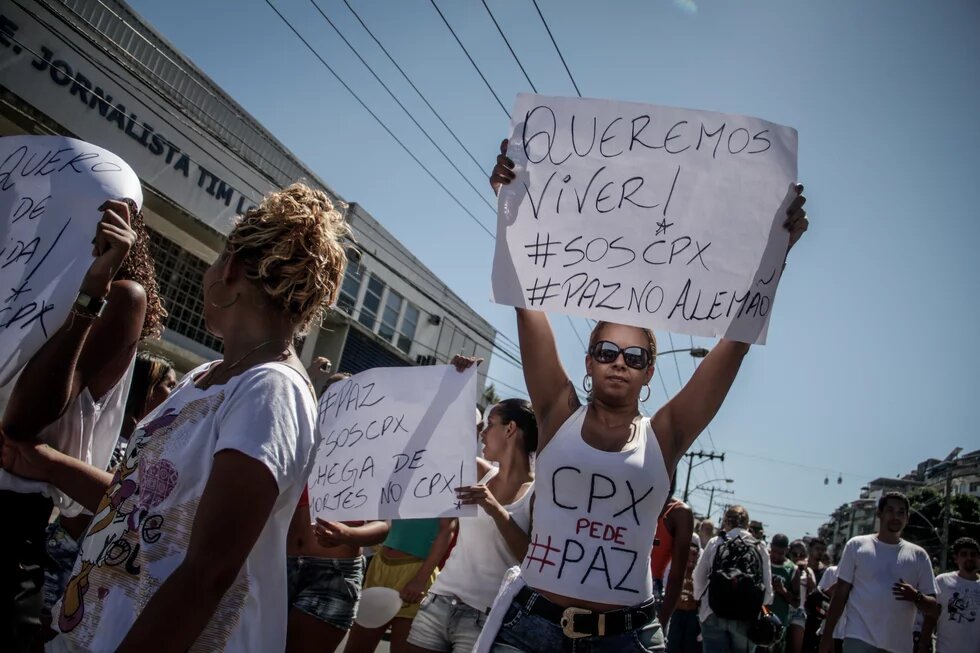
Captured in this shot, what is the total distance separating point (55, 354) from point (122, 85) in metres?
17.1

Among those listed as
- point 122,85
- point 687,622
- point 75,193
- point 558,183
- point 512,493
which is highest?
point 122,85

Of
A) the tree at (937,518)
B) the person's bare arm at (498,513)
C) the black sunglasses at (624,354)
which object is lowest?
the person's bare arm at (498,513)

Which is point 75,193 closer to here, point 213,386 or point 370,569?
point 213,386

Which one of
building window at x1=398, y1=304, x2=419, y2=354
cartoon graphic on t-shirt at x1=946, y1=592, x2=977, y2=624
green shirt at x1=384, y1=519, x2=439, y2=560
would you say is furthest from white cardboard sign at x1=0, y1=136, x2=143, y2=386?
building window at x1=398, y1=304, x2=419, y2=354

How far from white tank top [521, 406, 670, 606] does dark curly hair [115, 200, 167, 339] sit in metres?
1.60

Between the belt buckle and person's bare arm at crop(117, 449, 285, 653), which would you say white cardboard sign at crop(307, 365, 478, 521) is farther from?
person's bare arm at crop(117, 449, 285, 653)

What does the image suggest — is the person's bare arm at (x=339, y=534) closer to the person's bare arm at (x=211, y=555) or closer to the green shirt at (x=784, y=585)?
the person's bare arm at (x=211, y=555)

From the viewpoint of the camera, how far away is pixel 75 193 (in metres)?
2.43

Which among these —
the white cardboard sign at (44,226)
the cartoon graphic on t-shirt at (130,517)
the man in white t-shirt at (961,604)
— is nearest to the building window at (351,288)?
the man in white t-shirt at (961,604)

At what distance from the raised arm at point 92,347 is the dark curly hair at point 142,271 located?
0.43 ft

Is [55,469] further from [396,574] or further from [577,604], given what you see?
[396,574]

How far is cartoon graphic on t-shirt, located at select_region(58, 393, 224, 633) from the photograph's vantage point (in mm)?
1553

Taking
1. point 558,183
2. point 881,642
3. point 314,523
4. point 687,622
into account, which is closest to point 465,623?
point 314,523

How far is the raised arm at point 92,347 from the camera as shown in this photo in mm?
2066
